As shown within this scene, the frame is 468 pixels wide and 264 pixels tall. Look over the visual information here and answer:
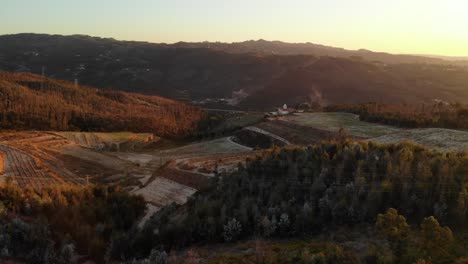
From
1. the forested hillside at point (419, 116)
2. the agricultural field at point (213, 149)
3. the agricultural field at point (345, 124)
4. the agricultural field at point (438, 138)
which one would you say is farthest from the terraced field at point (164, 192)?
the forested hillside at point (419, 116)

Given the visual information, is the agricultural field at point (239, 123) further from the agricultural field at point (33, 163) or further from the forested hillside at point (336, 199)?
the forested hillside at point (336, 199)

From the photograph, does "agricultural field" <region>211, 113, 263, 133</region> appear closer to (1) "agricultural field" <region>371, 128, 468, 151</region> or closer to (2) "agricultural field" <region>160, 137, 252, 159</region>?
(2) "agricultural field" <region>160, 137, 252, 159</region>

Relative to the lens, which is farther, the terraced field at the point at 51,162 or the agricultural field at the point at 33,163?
the terraced field at the point at 51,162

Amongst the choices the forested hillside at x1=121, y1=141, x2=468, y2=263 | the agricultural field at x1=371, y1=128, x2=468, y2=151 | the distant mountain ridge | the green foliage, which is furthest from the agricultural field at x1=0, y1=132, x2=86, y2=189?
the distant mountain ridge

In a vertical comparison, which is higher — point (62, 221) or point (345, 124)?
point (62, 221)

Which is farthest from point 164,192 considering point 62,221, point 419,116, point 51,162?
point 419,116

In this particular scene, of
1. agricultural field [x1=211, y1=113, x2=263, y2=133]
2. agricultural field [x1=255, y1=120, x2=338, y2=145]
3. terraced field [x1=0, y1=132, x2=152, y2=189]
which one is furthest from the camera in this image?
agricultural field [x1=211, y1=113, x2=263, y2=133]

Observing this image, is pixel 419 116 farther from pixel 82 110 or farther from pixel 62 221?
pixel 82 110
